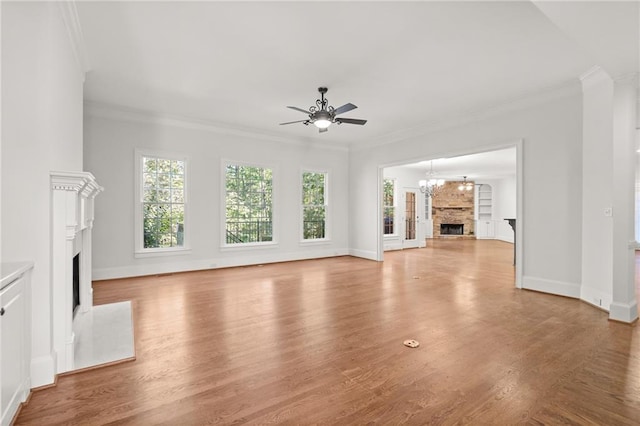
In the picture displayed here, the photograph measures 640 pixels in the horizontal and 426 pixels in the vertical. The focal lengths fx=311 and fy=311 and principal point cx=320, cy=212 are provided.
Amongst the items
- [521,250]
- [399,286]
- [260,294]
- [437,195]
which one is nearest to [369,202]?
[399,286]

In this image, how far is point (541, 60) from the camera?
144 inches

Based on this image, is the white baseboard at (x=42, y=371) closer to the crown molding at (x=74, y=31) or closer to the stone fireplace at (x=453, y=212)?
the crown molding at (x=74, y=31)

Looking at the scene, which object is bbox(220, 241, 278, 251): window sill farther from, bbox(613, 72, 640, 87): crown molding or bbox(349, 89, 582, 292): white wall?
bbox(613, 72, 640, 87): crown molding

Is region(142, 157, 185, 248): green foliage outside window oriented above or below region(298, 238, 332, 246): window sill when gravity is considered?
above

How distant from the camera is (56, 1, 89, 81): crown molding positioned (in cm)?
270

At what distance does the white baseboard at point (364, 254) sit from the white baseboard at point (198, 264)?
57 cm

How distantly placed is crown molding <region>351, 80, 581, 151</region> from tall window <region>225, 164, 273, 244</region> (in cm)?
298

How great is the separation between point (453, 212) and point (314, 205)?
8688 mm

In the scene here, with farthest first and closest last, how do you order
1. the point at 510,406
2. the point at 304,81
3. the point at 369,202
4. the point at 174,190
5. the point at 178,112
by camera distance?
the point at 369,202
the point at 174,190
the point at 178,112
the point at 304,81
the point at 510,406

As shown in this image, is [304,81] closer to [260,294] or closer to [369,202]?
[260,294]

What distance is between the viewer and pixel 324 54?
353 cm

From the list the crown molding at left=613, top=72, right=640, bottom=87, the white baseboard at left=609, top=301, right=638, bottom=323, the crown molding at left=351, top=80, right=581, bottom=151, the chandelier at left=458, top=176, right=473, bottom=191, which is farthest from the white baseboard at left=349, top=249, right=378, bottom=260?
the chandelier at left=458, top=176, right=473, bottom=191

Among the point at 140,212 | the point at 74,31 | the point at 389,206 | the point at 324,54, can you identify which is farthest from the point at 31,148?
the point at 389,206

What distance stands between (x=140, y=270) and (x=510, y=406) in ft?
19.3
